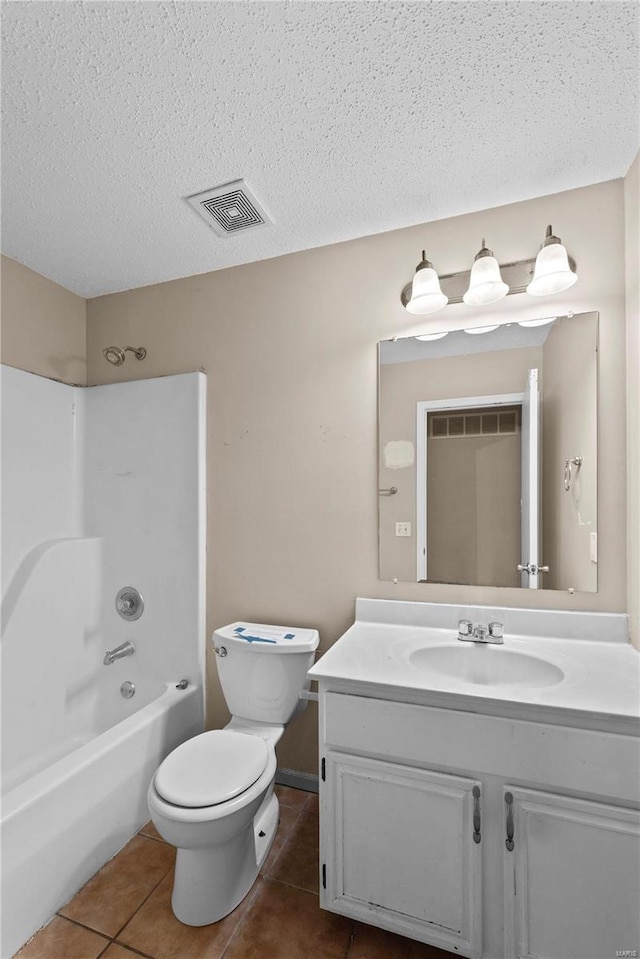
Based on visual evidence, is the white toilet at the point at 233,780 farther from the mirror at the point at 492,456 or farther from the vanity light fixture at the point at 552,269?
the vanity light fixture at the point at 552,269

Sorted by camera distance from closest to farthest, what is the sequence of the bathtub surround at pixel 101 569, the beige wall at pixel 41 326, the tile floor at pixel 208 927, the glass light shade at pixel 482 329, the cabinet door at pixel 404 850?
the cabinet door at pixel 404 850, the tile floor at pixel 208 927, the glass light shade at pixel 482 329, the bathtub surround at pixel 101 569, the beige wall at pixel 41 326

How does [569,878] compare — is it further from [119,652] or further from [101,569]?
[101,569]

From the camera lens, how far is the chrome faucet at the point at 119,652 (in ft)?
6.73

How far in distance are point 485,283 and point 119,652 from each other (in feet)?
7.01

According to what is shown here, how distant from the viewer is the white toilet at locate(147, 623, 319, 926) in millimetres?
1273

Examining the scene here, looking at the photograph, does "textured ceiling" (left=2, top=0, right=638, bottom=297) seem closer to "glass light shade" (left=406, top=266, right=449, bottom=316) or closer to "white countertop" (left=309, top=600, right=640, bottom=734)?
"glass light shade" (left=406, top=266, right=449, bottom=316)

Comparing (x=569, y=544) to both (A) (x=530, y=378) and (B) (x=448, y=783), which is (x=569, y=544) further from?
(B) (x=448, y=783)

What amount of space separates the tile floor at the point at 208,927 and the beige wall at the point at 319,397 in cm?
49

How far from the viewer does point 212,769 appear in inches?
55.1

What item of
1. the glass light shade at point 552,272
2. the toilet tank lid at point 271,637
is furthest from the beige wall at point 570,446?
the toilet tank lid at point 271,637

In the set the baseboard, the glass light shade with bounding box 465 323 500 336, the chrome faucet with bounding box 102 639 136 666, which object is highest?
the glass light shade with bounding box 465 323 500 336

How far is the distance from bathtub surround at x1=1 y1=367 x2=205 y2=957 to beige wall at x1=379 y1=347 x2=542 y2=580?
2.77 ft

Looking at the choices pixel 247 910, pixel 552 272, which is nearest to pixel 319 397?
pixel 552 272

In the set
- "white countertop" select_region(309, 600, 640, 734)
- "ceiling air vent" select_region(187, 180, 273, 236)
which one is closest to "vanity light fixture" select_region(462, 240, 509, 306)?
"ceiling air vent" select_region(187, 180, 273, 236)
